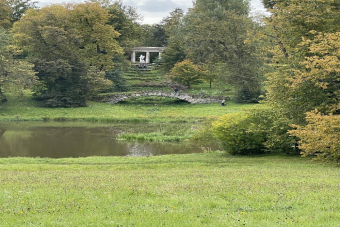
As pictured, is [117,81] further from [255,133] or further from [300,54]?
[300,54]

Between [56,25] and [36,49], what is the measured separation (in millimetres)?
4366

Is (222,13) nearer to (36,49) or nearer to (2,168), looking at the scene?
(36,49)

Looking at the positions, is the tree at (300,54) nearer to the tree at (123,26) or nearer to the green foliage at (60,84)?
the green foliage at (60,84)

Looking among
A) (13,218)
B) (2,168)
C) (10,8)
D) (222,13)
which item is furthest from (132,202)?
(10,8)

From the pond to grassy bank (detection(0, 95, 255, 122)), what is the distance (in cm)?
464

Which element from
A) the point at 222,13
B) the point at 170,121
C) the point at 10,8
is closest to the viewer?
the point at 170,121

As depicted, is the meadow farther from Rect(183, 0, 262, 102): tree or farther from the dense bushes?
Rect(183, 0, 262, 102): tree

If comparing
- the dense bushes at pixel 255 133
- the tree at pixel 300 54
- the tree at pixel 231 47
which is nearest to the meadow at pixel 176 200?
the tree at pixel 300 54

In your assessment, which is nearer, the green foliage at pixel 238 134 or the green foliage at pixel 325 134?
the green foliage at pixel 325 134

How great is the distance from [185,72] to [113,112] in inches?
658

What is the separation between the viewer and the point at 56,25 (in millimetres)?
52438

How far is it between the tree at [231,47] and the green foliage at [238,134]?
2866 centimetres

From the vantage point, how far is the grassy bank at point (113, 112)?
44.4 metres

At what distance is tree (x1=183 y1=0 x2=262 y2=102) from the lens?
5356 centimetres
